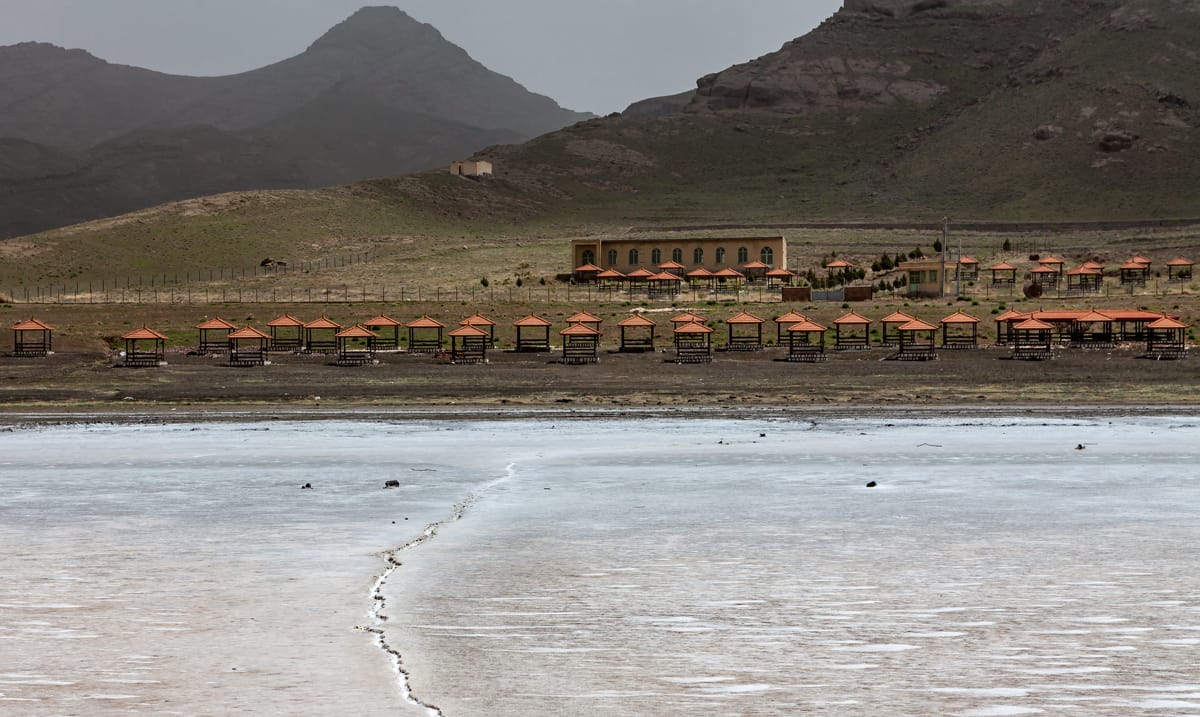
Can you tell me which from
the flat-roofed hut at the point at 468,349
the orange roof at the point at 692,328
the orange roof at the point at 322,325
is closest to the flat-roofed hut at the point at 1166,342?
the orange roof at the point at 692,328

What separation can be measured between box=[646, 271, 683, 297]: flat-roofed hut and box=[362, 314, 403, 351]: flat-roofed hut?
22.2 m

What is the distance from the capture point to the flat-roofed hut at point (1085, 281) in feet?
284

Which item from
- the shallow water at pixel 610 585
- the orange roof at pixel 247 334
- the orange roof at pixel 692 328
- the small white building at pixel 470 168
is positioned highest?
the small white building at pixel 470 168

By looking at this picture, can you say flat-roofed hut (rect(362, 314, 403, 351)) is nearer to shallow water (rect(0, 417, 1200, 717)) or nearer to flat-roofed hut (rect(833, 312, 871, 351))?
flat-roofed hut (rect(833, 312, 871, 351))

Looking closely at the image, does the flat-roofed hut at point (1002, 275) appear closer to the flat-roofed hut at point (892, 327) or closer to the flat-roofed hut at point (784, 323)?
the flat-roofed hut at point (892, 327)

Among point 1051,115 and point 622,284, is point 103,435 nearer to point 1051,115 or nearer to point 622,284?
point 622,284

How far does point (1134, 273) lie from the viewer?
92.9 meters

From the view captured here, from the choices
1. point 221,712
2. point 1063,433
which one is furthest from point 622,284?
point 221,712

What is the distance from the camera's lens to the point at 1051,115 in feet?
643

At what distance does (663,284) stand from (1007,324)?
33.5m

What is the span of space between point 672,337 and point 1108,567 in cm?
5525

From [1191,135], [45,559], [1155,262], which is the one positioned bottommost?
[45,559]

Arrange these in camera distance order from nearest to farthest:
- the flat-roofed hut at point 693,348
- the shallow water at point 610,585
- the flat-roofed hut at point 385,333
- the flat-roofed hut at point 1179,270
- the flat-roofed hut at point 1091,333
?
1. the shallow water at point 610,585
2. the flat-roofed hut at point 693,348
3. the flat-roofed hut at point 1091,333
4. the flat-roofed hut at point 385,333
5. the flat-roofed hut at point 1179,270

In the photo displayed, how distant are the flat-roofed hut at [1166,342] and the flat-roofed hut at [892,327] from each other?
10.9 meters
